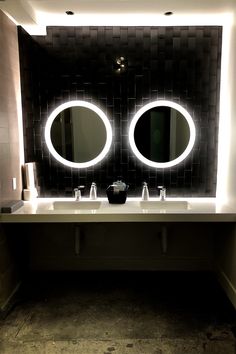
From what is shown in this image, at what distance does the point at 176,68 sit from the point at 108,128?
93 centimetres

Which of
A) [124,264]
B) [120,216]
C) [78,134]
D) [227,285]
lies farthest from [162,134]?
[227,285]

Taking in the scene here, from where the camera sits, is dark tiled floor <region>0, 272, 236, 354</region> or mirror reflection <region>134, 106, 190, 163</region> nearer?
dark tiled floor <region>0, 272, 236, 354</region>

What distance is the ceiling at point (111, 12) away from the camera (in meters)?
2.33

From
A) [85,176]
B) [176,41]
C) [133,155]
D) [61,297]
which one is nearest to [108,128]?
[133,155]

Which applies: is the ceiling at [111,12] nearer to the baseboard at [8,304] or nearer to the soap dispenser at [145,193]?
the soap dispenser at [145,193]

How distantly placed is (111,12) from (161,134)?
1236mm

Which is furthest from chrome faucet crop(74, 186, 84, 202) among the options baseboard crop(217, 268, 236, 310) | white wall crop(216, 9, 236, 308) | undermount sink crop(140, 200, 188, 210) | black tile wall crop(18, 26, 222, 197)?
baseboard crop(217, 268, 236, 310)

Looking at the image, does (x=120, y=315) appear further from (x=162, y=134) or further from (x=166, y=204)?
(x=162, y=134)

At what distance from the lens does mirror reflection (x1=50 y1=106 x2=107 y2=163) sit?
9.67 ft

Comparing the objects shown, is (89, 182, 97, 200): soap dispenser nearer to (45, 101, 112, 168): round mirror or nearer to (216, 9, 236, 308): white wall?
(45, 101, 112, 168): round mirror

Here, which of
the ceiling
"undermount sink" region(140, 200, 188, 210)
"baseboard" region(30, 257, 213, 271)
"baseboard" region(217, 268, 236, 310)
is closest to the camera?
the ceiling

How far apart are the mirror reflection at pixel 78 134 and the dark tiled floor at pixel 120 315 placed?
4.33 feet

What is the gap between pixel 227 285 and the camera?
8.63 feet

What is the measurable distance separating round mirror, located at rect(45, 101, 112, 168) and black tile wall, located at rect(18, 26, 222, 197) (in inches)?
2.6
